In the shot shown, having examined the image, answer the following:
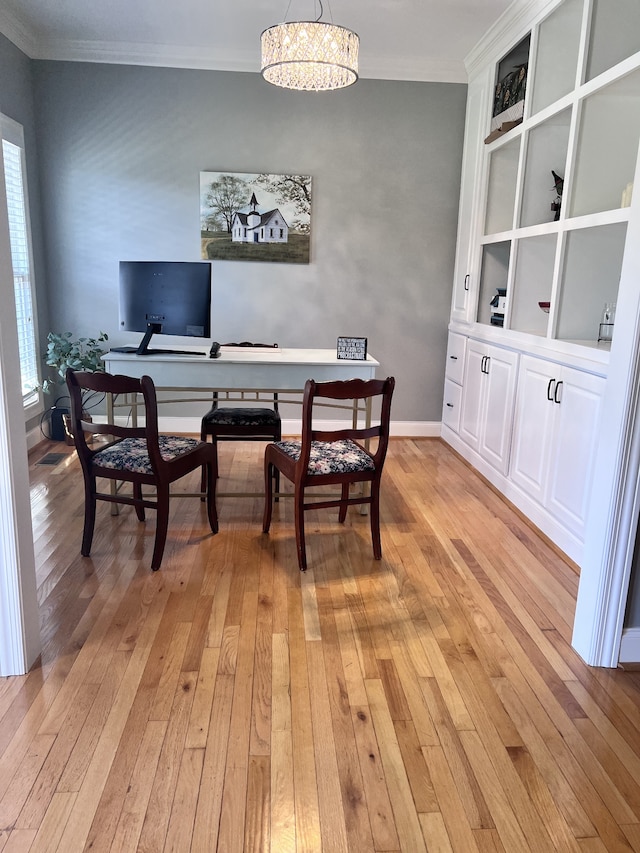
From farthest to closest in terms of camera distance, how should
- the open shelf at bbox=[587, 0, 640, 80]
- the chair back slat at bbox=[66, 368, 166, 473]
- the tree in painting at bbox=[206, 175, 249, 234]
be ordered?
the tree in painting at bbox=[206, 175, 249, 234] → the open shelf at bbox=[587, 0, 640, 80] → the chair back slat at bbox=[66, 368, 166, 473]

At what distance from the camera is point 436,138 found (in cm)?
468

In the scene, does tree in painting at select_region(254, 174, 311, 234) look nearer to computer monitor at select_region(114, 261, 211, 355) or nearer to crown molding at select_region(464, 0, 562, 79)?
crown molding at select_region(464, 0, 562, 79)

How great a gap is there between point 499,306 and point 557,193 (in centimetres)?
79

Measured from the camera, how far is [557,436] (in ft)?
9.91

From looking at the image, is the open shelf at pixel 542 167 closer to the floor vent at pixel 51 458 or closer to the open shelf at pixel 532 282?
the open shelf at pixel 532 282

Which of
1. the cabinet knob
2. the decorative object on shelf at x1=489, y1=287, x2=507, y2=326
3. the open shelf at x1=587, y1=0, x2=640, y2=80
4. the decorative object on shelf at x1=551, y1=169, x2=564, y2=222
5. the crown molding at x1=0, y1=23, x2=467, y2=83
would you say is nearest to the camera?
the open shelf at x1=587, y1=0, x2=640, y2=80

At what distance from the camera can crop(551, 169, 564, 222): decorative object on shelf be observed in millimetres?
3451

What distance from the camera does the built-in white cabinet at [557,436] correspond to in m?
2.73

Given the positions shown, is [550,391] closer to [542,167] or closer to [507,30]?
[542,167]

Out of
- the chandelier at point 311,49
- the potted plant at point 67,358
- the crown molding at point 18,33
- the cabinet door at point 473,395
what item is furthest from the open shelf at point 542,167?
the crown molding at point 18,33

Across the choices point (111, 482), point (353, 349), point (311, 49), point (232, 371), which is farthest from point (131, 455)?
point (311, 49)

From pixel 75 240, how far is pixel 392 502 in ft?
10.3

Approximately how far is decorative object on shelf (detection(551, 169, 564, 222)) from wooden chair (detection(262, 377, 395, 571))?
1.69 metres

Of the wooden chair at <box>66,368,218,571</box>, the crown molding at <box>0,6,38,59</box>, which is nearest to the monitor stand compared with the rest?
the wooden chair at <box>66,368,218,571</box>
